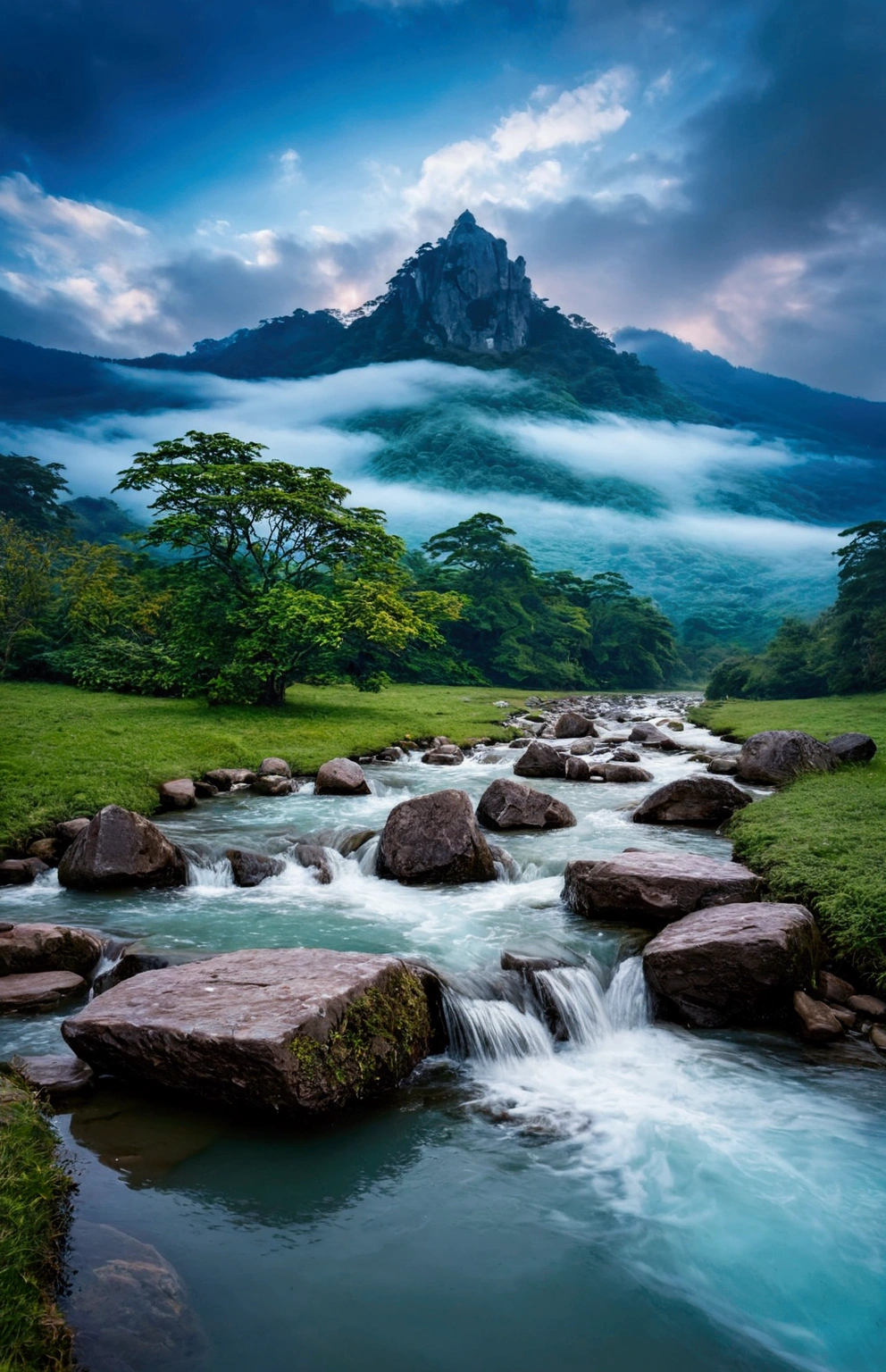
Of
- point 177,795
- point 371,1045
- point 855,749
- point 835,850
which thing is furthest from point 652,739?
point 371,1045

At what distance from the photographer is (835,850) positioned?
1059 cm

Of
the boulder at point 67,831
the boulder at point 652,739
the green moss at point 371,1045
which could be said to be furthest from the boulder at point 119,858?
the boulder at point 652,739

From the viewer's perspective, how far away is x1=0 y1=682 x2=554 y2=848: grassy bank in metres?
14.5

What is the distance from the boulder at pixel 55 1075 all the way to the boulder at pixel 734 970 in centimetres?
569

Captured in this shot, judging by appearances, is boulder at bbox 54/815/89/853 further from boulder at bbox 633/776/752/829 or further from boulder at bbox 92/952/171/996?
boulder at bbox 633/776/752/829

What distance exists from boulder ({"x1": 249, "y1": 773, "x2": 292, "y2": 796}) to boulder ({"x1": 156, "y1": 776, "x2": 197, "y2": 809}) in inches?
74.9

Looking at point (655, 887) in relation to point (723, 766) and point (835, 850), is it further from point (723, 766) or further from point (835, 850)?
point (723, 766)

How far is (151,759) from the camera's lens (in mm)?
18109

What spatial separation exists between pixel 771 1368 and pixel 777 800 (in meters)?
11.8

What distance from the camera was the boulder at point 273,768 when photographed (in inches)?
762

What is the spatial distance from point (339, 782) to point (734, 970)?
12.0 m

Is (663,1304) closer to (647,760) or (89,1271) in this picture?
(89,1271)

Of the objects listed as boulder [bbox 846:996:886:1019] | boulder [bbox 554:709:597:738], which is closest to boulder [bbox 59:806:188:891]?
boulder [bbox 846:996:886:1019]

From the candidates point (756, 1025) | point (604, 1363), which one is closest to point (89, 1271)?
point (604, 1363)
